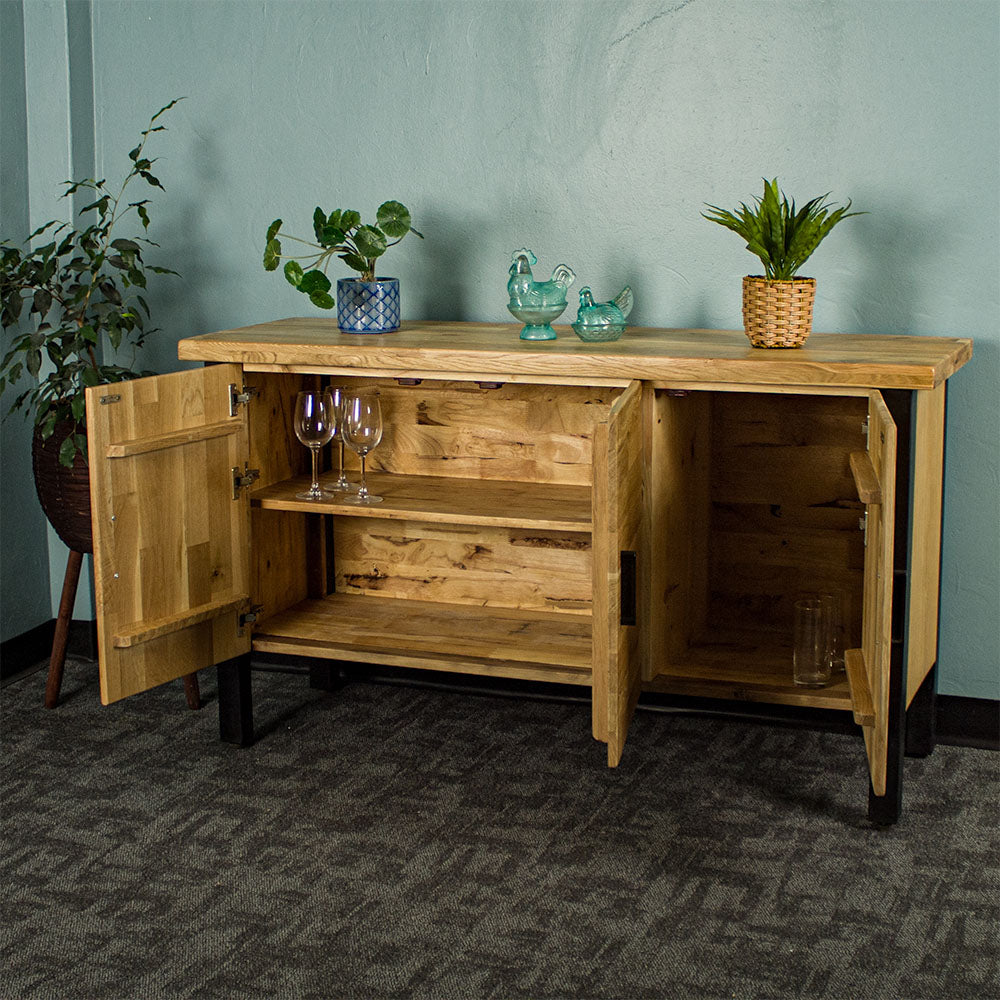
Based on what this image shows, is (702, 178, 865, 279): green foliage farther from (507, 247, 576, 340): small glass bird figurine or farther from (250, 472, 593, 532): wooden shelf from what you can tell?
(250, 472, 593, 532): wooden shelf

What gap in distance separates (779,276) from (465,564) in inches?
44.8

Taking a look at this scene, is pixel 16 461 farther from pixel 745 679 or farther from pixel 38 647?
pixel 745 679

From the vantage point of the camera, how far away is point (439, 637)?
2.99 m

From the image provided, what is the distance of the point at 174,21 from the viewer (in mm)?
3338

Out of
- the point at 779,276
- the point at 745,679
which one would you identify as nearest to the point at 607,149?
the point at 779,276

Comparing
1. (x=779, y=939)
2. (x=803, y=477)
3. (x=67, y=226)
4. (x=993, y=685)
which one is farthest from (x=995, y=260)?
(x=67, y=226)

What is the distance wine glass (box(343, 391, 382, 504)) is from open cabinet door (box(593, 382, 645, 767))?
2.17ft

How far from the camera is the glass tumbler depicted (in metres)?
2.83

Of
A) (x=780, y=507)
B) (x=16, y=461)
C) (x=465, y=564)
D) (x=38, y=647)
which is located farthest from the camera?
(x=38, y=647)

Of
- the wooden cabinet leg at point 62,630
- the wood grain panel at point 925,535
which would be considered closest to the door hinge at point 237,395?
the wooden cabinet leg at point 62,630

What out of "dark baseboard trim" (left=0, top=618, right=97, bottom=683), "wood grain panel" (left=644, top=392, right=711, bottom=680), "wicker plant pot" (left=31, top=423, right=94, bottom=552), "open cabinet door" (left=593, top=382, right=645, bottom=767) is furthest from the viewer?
"dark baseboard trim" (left=0, top=618, right=97, bottom=683)

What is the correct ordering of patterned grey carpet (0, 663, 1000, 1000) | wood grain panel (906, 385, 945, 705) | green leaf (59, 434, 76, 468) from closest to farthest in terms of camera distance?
patterned grey carpet (0, 663, 1000, 1000), wood grain panel (906, 385, 945, 705), green leaf (59, 434, 76, 468)

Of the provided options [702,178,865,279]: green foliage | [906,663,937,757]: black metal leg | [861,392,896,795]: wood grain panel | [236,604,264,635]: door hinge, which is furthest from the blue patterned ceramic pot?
[906,663,937,757]: black metal leg

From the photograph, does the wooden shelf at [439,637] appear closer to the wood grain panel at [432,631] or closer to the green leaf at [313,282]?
the wood grain panel at [432,631]
